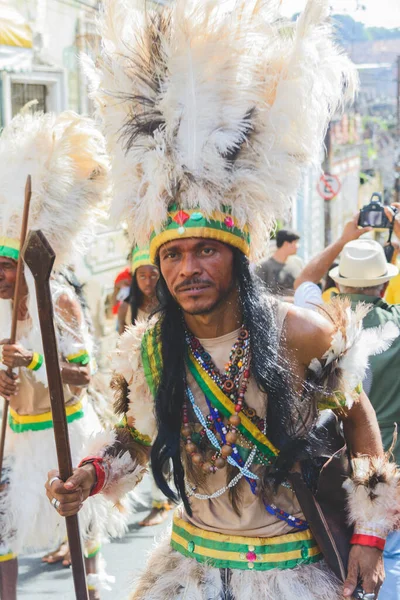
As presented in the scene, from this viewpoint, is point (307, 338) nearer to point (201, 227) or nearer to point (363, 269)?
point (201, 227)

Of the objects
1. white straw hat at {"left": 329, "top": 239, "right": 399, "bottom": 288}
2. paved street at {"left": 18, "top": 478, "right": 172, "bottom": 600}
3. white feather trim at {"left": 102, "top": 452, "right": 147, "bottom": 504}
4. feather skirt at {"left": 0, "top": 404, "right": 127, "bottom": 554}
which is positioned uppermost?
white straw hat at {"left": 329, "top": 239, "right": 399, "bottom": 288}

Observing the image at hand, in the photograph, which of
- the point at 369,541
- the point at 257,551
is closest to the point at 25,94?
the point at 257,551

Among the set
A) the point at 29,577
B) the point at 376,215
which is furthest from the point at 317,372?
the point at 29,577

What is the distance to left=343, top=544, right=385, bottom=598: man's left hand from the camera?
8.32 ft

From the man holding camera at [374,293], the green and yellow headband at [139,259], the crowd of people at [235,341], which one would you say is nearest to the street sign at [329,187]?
the green and yellow headband at [139,259]

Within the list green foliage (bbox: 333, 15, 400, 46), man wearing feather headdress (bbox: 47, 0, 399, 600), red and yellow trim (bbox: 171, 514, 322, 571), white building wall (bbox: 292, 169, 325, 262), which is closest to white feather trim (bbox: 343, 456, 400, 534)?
man wearing feather headdress (bbox: 47, 0, 399, 600)

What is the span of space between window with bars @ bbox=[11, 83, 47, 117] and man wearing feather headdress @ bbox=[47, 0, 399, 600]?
746cm

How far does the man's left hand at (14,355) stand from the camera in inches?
159

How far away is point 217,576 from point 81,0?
9.57 meters

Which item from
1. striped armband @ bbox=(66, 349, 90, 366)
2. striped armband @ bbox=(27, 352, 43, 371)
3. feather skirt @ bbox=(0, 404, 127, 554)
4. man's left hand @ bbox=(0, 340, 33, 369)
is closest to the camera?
Answer: man's left hand @ bbox=(0, 340, 33, 369)

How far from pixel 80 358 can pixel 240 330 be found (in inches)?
72.1

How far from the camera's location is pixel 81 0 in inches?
423

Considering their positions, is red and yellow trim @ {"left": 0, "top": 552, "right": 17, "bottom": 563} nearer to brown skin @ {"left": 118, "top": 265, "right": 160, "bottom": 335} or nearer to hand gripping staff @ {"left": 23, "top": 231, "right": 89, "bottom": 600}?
hand gripping staff @ {"left": 23, "top": 231, "right": 89, "bottom": 600}

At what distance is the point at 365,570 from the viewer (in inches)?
101
